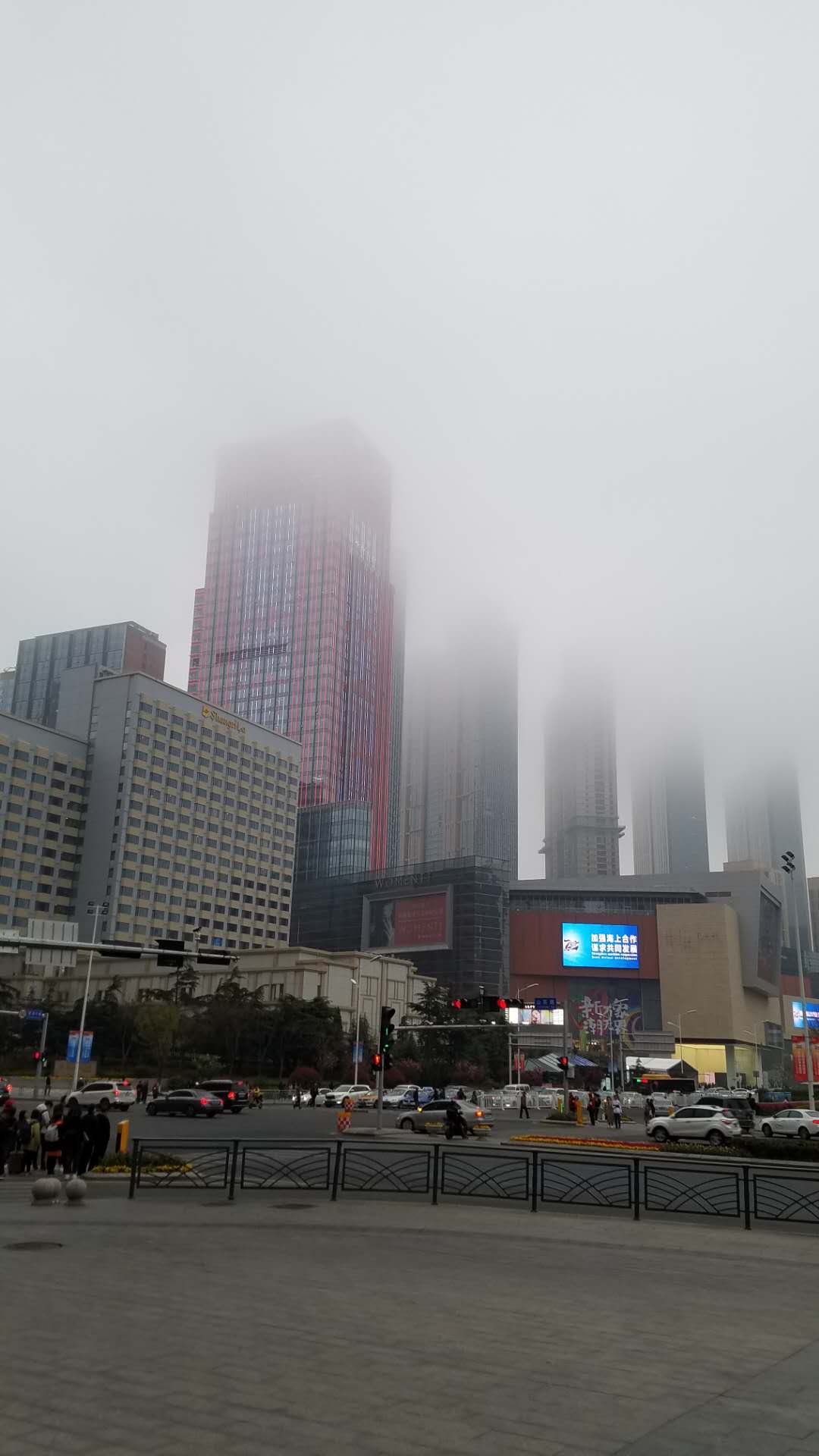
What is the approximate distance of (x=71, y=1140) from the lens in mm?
22844

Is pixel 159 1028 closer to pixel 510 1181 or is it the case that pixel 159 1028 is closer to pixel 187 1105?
pixel 187 1105

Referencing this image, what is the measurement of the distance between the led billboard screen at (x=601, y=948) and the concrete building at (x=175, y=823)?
1999 inches

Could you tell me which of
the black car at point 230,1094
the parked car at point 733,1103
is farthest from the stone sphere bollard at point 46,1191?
the parked car at point 733,1103

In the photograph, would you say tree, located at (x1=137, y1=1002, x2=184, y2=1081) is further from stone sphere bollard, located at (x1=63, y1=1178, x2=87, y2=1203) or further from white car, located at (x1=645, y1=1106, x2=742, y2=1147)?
stone sphere bollard, located at (x1=63, y1=1178, x2=87, y2=1203)

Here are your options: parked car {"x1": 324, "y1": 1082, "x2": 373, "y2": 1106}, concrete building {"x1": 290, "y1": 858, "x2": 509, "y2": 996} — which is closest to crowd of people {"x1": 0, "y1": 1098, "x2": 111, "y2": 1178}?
parked car {"x1": 324, "y1": 1082, "x2": 373, "y2": 1106}

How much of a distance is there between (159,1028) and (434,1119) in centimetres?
4517

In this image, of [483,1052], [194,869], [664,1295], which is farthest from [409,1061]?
[664,1295]

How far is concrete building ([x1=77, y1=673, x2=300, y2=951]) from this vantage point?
165 meters

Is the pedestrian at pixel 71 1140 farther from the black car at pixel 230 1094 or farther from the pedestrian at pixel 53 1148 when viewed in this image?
the black car at pixel 230 1094

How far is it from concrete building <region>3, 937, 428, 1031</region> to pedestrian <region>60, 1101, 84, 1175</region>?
83.1 meters

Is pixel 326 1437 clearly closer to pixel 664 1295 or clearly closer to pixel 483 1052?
pixel 664 1295

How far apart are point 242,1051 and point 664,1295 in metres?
91.2

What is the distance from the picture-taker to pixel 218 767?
607ft

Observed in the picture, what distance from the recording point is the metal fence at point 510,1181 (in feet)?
65.2
